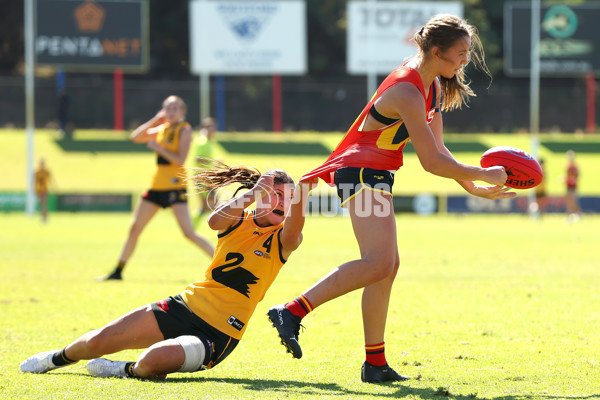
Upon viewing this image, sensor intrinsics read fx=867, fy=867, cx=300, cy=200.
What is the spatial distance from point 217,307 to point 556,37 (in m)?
30.8

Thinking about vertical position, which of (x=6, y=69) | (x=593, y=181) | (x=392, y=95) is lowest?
(x=593, y=181)

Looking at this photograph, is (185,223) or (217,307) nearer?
(217,307)

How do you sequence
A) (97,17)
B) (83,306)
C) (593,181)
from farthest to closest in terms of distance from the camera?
(593,181) < (97,17) < (83,306)

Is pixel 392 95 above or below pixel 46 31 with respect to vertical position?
below

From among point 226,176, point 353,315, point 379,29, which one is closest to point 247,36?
point 379,29

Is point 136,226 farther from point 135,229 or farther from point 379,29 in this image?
point 379,29

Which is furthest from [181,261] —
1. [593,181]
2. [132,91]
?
[132,91]

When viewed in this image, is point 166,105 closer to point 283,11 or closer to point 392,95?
point 392,95

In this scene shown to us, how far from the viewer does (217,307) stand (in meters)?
5.23

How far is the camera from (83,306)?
8469mm

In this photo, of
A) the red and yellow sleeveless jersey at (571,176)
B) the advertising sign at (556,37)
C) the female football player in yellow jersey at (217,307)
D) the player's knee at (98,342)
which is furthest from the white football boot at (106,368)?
the advertising sign at (556,37)

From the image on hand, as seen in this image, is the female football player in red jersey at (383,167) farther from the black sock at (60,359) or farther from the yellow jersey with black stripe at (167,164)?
the yellow jersey with black stripe at (167,164)

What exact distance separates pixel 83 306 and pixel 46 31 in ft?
85.8

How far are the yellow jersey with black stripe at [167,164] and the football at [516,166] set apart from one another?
567cm
